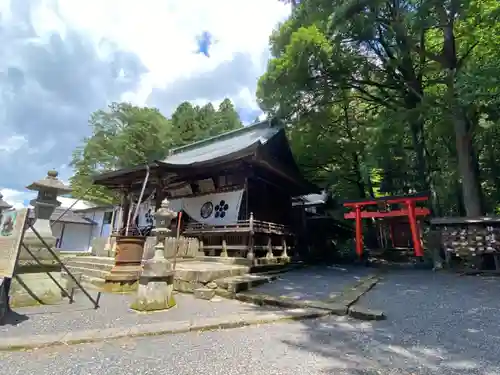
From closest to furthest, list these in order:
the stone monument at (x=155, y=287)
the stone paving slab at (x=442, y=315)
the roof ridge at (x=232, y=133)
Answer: the stone paving slab at (x=442, y=315), the stone monument at (x=155, y=287), the roof ridge at (x=232, y=133)

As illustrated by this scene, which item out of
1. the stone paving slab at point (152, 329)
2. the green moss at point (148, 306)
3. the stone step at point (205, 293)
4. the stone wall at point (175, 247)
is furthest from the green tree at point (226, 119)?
the stone paving slab at point (152, 329)

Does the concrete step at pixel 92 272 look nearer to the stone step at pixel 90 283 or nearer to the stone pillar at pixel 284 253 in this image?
the stone step at pixel 90 283

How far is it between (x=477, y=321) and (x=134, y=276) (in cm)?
667

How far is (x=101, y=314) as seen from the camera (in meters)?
4.43

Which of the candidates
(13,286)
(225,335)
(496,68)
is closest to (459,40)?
(496,68)

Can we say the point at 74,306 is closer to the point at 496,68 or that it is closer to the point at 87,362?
the point at 87,362

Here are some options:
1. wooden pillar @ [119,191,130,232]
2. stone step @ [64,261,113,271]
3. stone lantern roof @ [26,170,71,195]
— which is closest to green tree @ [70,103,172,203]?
wooden pillar @ [119,191,130,232]

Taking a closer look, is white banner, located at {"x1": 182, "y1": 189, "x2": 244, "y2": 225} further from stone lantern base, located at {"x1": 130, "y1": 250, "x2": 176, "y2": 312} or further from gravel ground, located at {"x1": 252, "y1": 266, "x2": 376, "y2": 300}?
stone lantern base, located at {"x1": 130, "y1": 250, "x2": 176, "y2": 312}

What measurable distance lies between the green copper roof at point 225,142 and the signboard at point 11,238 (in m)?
9.98

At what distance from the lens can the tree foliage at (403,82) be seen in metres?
8.93

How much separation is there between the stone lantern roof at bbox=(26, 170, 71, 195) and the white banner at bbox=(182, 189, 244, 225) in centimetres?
590

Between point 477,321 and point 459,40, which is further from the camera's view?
point 459,40

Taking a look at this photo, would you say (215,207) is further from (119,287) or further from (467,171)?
(467,171)

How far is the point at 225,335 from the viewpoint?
11.4ft
